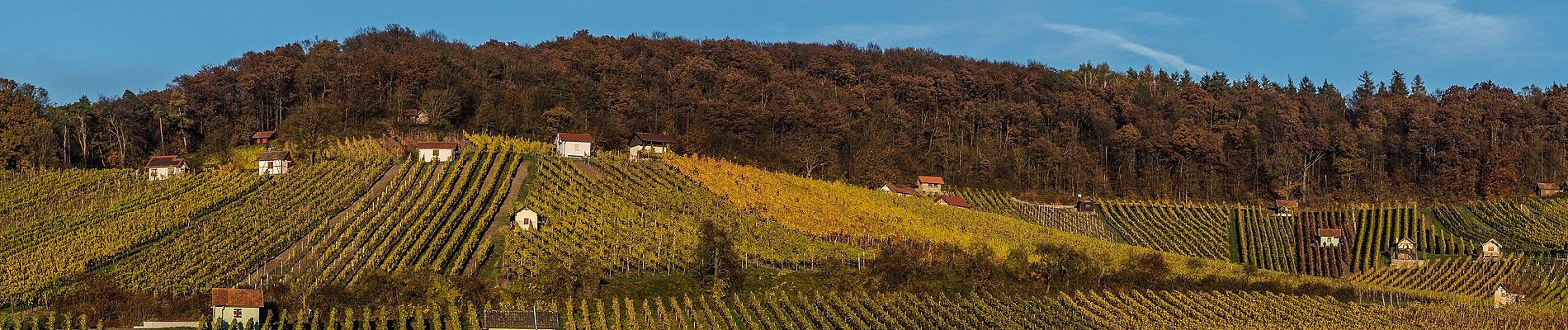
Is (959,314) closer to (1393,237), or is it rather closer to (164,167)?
(1393,237)

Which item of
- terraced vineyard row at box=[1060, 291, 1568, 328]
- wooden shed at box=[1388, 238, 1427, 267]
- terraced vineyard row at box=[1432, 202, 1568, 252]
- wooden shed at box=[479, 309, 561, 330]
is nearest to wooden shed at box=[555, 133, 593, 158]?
terraced vineyard row at box=[1060, 291, 1568, 328]

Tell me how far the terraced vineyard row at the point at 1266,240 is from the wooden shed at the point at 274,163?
40800 millimetres

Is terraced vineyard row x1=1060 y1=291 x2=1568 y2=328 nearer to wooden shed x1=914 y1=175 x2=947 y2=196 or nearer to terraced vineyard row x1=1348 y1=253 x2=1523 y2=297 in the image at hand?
terraced vineyard row x1=1348 y1=253 x2=1523 y2=297

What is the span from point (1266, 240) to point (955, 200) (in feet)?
47.3

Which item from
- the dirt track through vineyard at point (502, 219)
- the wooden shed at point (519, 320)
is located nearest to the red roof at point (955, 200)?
the dirt track through vineyard at point (502, 219)

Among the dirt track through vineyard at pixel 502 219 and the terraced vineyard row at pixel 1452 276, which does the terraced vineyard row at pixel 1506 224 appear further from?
the dirt track through vineyard at pixel 502 219

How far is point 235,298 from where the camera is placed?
44125 millimetres

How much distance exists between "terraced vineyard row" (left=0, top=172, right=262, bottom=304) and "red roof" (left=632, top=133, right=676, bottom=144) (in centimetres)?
1857

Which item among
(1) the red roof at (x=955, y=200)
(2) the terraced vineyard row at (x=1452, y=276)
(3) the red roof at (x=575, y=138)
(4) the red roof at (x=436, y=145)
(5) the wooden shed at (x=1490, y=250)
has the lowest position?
(2) the terraced vineyard row at (x=1452, y=276)

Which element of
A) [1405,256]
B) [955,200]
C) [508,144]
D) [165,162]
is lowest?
[1405,256]

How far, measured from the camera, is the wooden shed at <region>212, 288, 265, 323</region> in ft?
143

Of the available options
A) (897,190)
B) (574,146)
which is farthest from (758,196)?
(897,190)

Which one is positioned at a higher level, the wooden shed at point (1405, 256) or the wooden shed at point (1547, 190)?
the wooden shed at point (1547, 190)

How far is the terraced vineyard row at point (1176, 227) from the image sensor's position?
69688 mm
